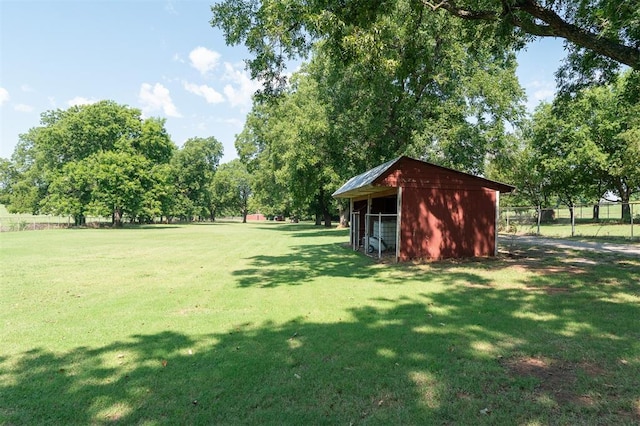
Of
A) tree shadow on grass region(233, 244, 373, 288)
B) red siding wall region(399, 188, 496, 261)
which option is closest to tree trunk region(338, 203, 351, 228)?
tree shadow on grass region(233, 244, 373, 288)

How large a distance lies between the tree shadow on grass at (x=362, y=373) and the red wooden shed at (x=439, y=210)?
6.51 meters

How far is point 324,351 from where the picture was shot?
458 centimetres

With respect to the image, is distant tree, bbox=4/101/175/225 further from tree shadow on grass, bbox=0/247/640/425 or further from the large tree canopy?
tree shadow on grass, bbox=0/247/640/425

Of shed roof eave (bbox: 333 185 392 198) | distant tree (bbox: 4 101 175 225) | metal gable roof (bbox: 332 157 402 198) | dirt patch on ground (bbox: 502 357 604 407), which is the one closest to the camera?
dirt patch on ground (bbox: 502 357 604 407)

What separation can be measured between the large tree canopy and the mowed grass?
5.30 meters

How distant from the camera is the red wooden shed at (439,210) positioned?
41.7ft

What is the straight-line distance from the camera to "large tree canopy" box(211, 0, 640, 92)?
8.05 metres

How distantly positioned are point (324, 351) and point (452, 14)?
9.32 metres

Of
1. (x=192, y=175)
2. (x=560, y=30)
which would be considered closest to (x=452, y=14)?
(x=560, y=30)

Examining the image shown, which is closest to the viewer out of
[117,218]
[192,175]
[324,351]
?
[324,351]

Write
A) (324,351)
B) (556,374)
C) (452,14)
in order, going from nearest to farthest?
(556,374) → (324,351) → (452,14)

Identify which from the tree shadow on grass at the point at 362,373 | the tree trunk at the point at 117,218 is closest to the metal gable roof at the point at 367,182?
the tree shadow on grass at the point at 362,373

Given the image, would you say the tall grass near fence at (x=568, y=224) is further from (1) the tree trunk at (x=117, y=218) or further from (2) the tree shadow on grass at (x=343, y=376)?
(1) the tree trunk at (x=117, y=218)

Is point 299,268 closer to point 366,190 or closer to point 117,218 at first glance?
point 366,190
